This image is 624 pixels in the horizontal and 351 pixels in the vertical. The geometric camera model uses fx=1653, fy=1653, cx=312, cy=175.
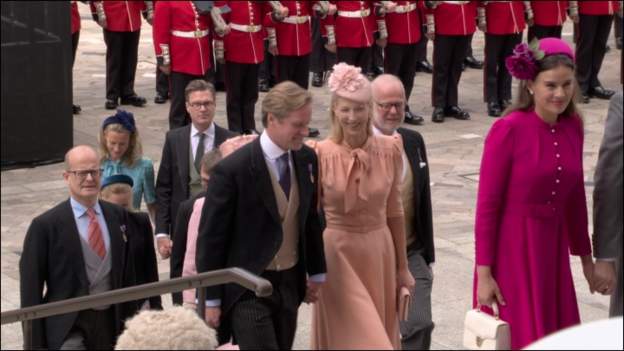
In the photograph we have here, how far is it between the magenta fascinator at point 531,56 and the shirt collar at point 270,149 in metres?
1.03

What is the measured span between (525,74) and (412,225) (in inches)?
44.4

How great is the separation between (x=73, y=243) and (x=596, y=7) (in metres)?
9.95

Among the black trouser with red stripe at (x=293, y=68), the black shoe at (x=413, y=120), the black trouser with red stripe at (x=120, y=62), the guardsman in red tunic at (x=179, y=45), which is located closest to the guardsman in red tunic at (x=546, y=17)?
the black shoe at (x=413, y=120)

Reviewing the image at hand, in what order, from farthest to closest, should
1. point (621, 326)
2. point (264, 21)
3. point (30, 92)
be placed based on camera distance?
1. point (264, 21)
2. point (30, 92)
3. point (621, 326)

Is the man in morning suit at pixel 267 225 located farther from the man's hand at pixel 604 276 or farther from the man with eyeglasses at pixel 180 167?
the man with eyeglasses at pixel 180 167

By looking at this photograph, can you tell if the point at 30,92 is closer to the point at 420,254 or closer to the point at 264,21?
the point at 264,21

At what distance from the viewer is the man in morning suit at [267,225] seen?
6.60 meters

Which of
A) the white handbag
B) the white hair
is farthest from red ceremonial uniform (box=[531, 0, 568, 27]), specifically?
the white hair

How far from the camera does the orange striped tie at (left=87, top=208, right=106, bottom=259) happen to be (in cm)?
696

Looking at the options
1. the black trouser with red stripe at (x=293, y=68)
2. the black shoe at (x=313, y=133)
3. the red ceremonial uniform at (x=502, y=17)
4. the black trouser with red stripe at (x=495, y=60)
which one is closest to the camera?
the black shoe at (x=313, y=133)

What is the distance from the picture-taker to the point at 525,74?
6.83m

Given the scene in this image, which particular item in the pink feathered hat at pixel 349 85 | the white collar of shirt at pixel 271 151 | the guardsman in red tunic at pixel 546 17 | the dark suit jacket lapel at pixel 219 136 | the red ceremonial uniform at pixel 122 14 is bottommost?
the guardsman in red tunic at pixel 546 17

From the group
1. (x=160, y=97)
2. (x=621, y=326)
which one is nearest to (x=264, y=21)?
(x=160, y=97)

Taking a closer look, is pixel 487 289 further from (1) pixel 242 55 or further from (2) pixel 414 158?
(1) pixel 242 55
